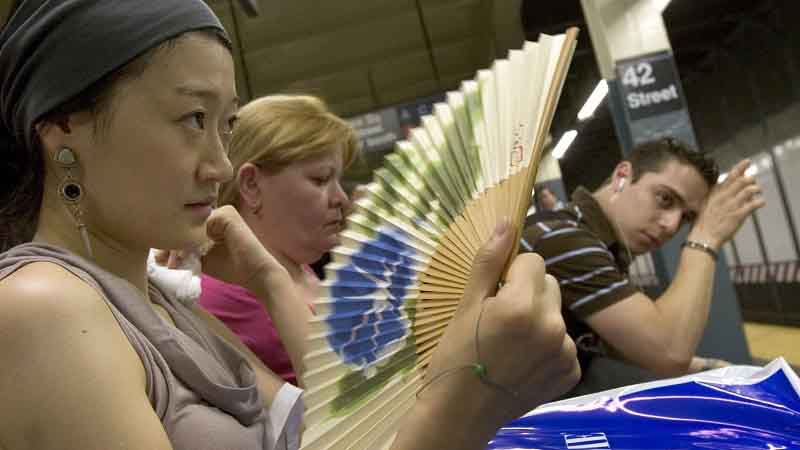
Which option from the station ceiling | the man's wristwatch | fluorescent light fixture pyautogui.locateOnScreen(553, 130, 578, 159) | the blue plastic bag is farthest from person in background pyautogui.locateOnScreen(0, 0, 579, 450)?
fluorescent light fixture pyautogui.locateOnScreen(553, 130, 578, 159)

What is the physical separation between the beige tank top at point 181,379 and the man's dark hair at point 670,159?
1.75 meters

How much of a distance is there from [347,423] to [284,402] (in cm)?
29

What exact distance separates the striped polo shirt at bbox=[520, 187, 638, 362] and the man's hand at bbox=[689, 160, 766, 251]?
30 centimetres

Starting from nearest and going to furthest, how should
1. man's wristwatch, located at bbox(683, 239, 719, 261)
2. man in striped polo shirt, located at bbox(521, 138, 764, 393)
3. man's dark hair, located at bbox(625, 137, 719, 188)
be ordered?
man in striped polo shirt, located at bbox(521, 138, 764, 393) < man's wristwatch, located at bbox(683, 239, 719, 261) < man's dark hair, located at bbox(625, 137, 719, 188)

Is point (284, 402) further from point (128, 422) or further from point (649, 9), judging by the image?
point (649, 9)

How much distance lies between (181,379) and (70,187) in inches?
9.6

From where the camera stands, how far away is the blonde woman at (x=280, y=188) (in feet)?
4.91

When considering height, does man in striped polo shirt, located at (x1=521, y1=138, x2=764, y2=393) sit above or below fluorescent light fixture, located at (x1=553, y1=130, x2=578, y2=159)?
below

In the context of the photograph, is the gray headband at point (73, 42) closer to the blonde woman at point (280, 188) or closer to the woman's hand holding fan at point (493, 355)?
the woman's hand holding fan at point (493, 355)

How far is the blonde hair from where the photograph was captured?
5.07ft

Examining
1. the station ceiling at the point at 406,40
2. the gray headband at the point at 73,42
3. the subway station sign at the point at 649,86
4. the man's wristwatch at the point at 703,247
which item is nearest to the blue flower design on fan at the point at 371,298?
the gray headband at the point at 73,42

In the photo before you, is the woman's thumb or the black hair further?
the black hair

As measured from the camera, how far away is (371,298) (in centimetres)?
75

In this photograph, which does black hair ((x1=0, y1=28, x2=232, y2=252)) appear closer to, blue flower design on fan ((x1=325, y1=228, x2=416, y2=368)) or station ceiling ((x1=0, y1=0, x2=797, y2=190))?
blue flower design on fan ((x1=325, y1=228, x2=416, y2=368))
